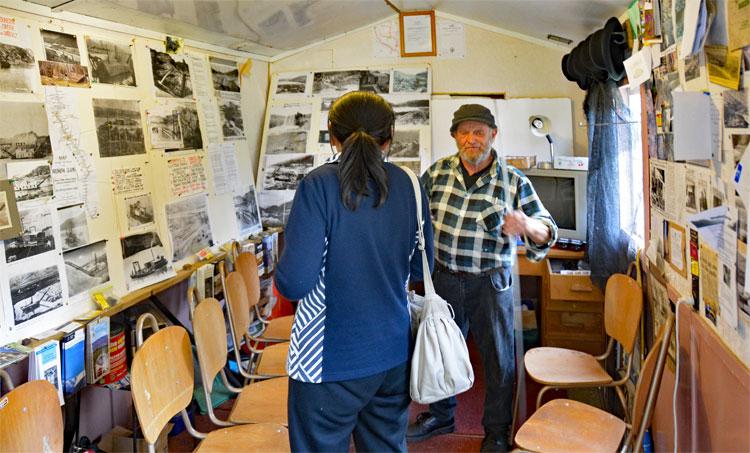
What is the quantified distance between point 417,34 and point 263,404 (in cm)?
294

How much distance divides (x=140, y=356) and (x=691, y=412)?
1566 millimetres

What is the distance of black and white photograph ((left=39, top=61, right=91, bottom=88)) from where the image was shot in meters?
2.09

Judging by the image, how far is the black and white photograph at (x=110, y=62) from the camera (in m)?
2.36

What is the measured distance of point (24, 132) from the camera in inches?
77.7

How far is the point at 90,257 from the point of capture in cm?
226

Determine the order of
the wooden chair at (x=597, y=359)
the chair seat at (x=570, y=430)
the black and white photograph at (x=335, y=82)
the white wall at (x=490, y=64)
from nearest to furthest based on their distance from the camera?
1. the chair seat at (x=570, y=430)
2. the wooden chair at (x=597, y=359)
3. the white wall at (x=490, y=64)
4. the black and white photograph at (x=335, y=82)

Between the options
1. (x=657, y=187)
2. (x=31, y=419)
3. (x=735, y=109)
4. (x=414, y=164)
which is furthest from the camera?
(x=414, y=164)

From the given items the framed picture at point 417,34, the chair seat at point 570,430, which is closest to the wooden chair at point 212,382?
the chair seat at point 570,430

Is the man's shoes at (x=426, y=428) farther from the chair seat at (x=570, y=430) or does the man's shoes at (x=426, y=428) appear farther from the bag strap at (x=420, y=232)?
the bag strap at (x=420, y=232)

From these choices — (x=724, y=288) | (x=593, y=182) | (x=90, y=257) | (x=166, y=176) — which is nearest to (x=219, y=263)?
(x=166, y=176)

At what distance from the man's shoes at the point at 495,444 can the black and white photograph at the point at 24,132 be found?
2.06 m

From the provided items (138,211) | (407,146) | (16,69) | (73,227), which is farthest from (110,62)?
(407,146)

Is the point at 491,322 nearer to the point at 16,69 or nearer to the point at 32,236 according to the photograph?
the point at 32,236

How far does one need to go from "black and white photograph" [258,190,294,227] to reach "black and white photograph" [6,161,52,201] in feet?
6.49
